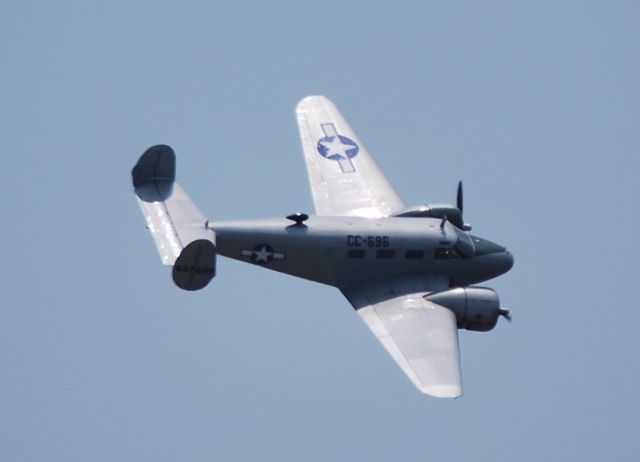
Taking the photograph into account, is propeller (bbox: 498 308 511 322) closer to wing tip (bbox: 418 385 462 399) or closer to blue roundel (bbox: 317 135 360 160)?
wing tip (bbox: 418 385 462 399)

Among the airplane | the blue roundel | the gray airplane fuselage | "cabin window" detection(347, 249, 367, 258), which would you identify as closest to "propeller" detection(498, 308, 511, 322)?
the airplane

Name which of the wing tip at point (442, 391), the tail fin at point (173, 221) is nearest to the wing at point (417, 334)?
the wing tip at point (442, 391)

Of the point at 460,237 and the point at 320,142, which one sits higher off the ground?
the point at 320,142

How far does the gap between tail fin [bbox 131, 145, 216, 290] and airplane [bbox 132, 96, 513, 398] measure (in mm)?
36

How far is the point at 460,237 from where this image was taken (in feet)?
185

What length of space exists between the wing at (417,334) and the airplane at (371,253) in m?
0.03

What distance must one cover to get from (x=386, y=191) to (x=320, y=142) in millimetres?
3752

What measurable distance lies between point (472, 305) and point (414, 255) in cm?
318

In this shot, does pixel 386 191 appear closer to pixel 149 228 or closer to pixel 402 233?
pixel 402 233

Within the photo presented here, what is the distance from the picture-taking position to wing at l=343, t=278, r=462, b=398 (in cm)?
4966

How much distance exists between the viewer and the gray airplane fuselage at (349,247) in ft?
178

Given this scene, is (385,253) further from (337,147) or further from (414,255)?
(337,147)

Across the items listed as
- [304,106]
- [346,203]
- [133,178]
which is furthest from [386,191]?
[133,178]

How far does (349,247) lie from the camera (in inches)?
2160
